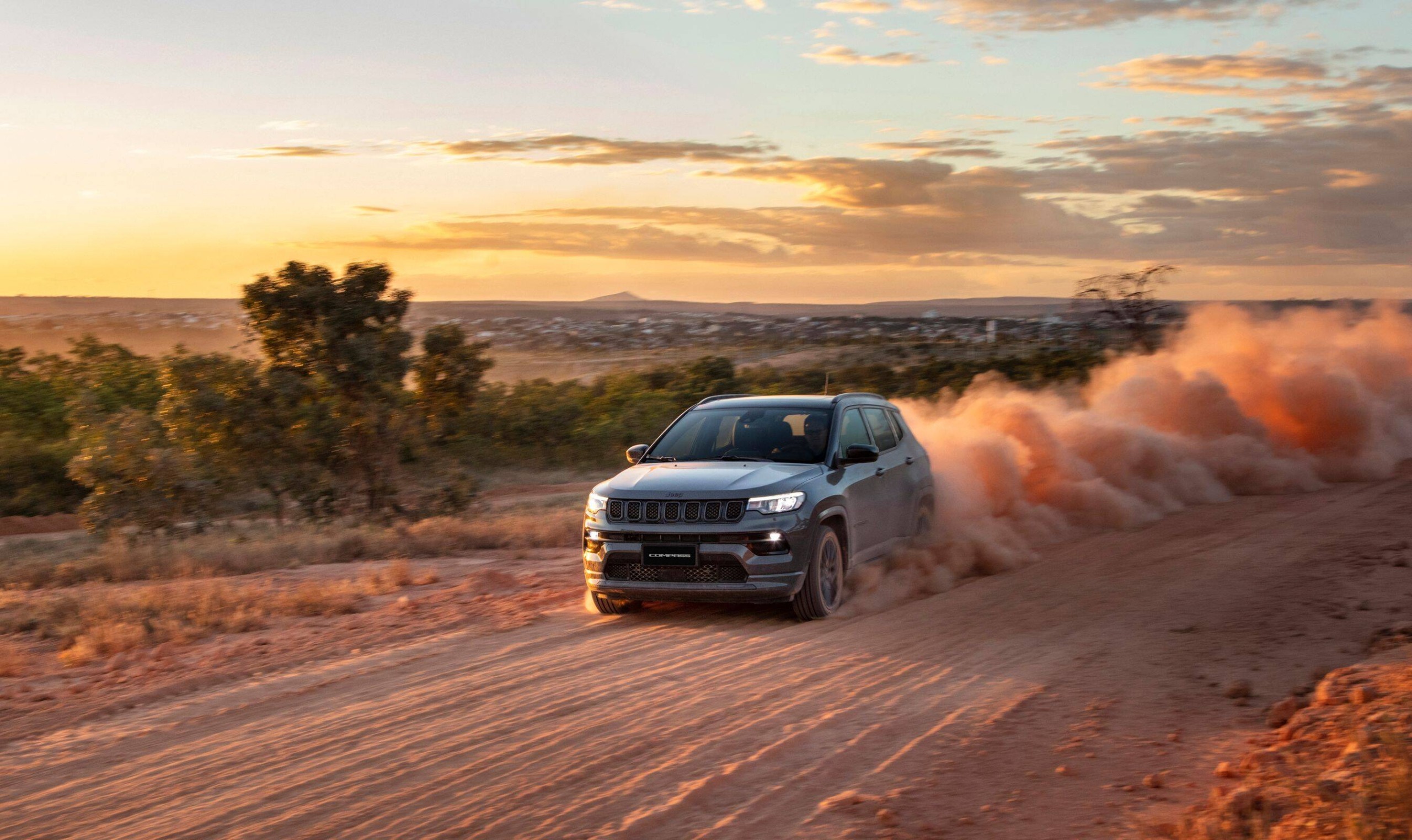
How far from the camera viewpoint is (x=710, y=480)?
8.85m

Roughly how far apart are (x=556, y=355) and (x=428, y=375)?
6277cm

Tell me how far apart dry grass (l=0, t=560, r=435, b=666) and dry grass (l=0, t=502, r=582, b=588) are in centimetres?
161

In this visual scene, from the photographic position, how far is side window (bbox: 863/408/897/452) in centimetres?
1057

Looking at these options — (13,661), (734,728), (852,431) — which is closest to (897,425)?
(852,431)

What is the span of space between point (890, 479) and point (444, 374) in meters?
12.8

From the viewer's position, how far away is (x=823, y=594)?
29.5ft

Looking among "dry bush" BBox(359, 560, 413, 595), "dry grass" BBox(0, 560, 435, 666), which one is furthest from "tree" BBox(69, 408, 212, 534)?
"dry bush" BBox(359, 560, 413, 595)

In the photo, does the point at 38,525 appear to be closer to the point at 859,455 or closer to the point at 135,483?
the point at 135,483

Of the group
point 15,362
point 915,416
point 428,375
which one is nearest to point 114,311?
point 15,362

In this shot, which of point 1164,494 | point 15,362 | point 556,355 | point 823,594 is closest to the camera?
point 823,594

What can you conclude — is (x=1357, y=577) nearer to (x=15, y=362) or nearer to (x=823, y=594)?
(x=823, y=594)

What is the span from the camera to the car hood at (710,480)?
8664 millimetres

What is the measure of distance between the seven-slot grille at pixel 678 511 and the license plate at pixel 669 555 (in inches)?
7.7

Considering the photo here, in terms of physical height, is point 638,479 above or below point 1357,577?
above
